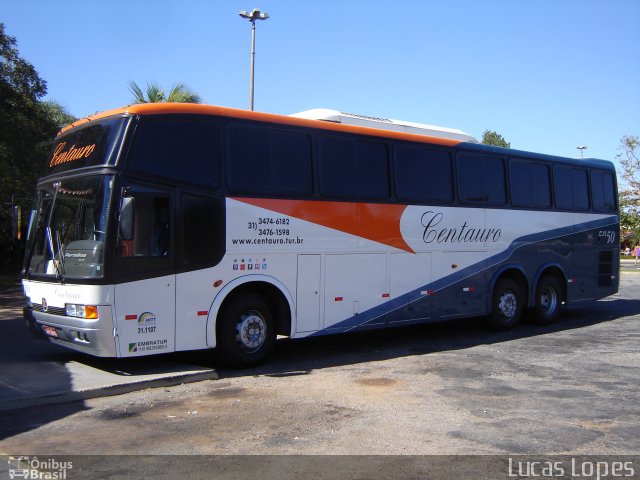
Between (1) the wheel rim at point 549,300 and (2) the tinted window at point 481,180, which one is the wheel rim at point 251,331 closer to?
(2) the tinted window at point 481,180

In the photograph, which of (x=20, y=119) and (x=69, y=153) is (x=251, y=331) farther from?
(x=20, y=119)

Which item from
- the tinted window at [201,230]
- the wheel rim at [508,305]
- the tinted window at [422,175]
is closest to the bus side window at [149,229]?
the tinted window at [201,230]

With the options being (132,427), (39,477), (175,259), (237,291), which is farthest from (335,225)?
(39,477)

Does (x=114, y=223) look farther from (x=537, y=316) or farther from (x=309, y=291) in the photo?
(x=537, y=316)

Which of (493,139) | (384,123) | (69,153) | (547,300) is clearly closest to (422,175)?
(384,123)

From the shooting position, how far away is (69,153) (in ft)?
28.8

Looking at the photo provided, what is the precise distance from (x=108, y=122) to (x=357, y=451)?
5537 mm

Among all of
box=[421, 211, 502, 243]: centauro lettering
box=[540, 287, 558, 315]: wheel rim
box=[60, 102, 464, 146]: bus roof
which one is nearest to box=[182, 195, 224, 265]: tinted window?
box=[60, 102, 464, 146]: bus roof

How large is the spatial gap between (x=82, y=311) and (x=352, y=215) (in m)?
4.51

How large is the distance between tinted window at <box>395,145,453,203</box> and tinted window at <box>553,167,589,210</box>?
3.98 m

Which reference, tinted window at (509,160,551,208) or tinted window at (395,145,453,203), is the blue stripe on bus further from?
tinted window at (395,145,453,203)

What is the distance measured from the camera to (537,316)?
14.1 m

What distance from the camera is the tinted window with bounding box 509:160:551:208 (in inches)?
520

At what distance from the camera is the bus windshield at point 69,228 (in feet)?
25.4
